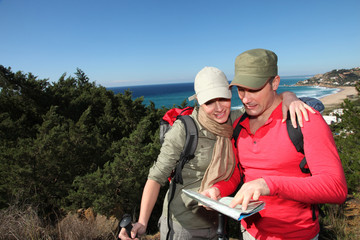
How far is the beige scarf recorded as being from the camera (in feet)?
5.60

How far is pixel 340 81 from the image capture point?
120 m

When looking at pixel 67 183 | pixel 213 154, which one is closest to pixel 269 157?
pixel 213 154

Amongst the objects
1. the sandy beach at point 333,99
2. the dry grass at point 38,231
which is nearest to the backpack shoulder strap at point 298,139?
the dry grass at point 38,231

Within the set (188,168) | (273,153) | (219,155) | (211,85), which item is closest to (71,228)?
(188,168)

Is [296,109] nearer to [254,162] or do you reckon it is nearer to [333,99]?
[254,162]

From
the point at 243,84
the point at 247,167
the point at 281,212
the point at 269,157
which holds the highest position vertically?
the point at 243,84

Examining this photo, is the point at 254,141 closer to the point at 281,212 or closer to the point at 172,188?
the point at 281,212

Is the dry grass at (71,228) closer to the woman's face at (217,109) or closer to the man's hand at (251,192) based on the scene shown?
the woman's face at (217,109)

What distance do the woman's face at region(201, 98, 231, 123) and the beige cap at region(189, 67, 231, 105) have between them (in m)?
0.08

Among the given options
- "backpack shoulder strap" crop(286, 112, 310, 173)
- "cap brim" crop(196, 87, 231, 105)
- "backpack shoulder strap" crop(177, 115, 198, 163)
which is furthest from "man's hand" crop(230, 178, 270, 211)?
"cap brim" crop(196, 87, 231, 105)

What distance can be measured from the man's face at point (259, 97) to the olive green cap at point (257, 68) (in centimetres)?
8

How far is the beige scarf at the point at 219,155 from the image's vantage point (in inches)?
67.2

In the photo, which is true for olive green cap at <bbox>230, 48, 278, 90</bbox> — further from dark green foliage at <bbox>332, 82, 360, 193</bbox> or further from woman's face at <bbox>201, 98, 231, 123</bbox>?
Answer: dark green foliage at <bbox>332, 82, 360, 193</bbox>

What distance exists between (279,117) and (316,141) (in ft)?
1.21
